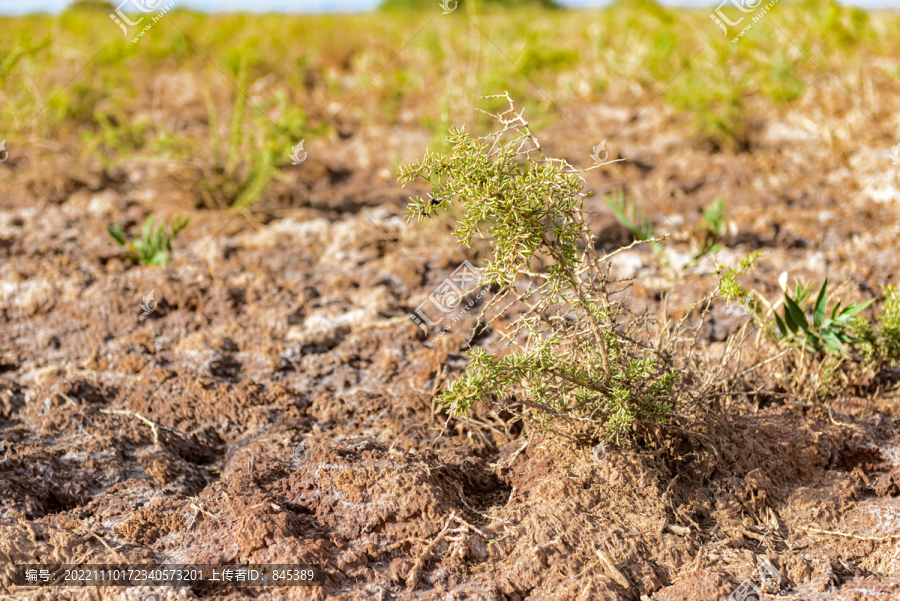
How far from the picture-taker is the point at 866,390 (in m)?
2.34

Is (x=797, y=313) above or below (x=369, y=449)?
above

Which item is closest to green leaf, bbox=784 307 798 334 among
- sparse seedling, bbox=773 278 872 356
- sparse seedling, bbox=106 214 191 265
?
sparse seedling, bbox=773 278 872 356

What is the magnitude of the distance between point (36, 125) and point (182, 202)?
1291mm

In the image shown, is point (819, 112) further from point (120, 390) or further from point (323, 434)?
point (120, 390)

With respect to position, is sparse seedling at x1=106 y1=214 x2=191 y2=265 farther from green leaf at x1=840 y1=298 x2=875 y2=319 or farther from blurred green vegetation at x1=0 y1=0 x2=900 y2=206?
green leaf at x1=840 y1=298 x2=875 y2=319

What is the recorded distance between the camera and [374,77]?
17.3 ft

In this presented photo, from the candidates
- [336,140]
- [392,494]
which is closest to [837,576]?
[392,494]
